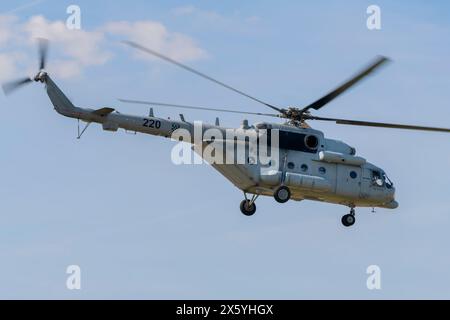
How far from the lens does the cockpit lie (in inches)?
2057

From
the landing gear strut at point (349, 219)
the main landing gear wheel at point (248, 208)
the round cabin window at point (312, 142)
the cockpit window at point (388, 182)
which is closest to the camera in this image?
the round cabin window at point (312, 142)

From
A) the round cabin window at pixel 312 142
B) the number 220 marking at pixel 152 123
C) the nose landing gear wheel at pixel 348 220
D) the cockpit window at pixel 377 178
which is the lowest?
the nose landing gear wheel at pixel 348 220

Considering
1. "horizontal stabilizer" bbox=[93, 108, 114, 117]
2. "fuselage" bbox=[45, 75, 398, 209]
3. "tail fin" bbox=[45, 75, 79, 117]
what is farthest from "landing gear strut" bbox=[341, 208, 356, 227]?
"tail fin" bbox=[45, 75, 79, 117]

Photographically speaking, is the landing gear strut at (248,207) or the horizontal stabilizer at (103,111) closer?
the horizontal stabilizer at (103,111)

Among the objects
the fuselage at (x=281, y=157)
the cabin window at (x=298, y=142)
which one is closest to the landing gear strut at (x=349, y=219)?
the fuselage at (x=281, y=157)

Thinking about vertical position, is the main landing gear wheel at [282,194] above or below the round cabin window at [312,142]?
below

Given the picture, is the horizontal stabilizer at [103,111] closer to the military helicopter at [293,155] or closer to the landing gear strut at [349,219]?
the military helicopter at [293,155]

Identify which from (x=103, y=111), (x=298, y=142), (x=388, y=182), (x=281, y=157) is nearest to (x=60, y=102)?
Result: (x=103, y=111)

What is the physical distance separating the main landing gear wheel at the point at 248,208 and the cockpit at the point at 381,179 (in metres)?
5.81

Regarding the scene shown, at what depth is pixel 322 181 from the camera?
49.9 m

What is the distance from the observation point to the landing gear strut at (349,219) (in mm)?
52469
